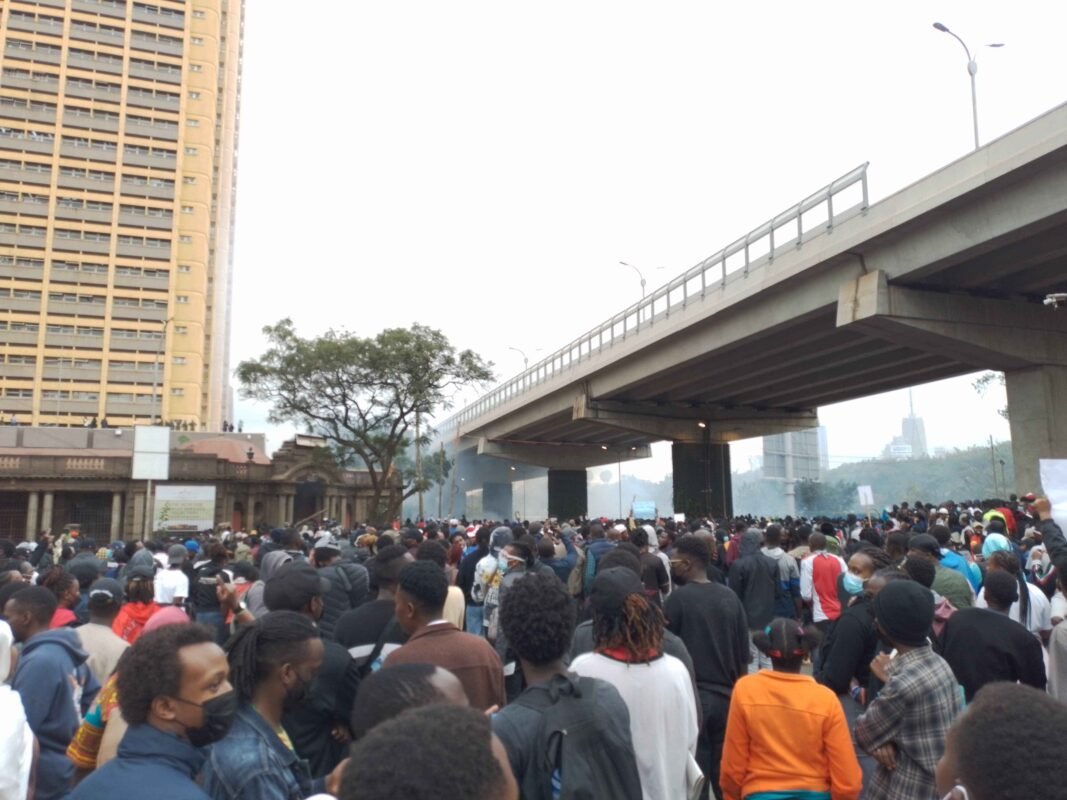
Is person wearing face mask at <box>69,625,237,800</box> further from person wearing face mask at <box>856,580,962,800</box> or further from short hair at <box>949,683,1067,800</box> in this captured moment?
person wearing face mask at <box>856,580,962,800</box>

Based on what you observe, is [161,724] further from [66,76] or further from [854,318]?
[66,76]

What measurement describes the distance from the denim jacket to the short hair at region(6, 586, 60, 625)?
2.65m

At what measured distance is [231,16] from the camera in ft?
280

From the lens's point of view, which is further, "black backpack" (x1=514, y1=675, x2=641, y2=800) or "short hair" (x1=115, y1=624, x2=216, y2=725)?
"black backpack" (x1=514, y1=675, x2=641, y2=800)

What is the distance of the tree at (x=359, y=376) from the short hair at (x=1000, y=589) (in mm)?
35871

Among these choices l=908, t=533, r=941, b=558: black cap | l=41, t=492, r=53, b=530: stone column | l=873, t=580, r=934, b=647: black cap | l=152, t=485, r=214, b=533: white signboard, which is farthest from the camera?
l=41, t=492, r=53, b=530: stone column

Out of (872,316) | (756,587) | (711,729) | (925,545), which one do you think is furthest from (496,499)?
(711,729)

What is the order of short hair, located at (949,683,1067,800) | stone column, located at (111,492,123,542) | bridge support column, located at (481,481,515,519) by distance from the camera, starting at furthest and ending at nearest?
bridge support column, located at (481,481,515,519) → stone column, located at (111,492,123,542) → short hair, located at (949,683,1067,800)

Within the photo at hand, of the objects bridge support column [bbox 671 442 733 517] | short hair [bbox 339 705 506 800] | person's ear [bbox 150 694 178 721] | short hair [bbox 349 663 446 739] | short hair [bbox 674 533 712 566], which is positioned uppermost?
bridge support column [bbox 671 442 733 517]

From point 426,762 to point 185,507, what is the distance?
39.8 m

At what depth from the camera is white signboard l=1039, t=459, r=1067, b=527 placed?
5949 mm

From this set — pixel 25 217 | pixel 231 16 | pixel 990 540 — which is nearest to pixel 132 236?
pixel 25 217

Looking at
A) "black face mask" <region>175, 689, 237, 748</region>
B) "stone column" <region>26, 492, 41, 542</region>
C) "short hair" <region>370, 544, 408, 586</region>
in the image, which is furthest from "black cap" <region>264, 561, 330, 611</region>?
"stone column" <region>26, 492, 41, 542</region>

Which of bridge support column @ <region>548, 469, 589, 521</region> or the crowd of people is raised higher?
bridge support column @ <region>548, 469, 589, 521</region>
